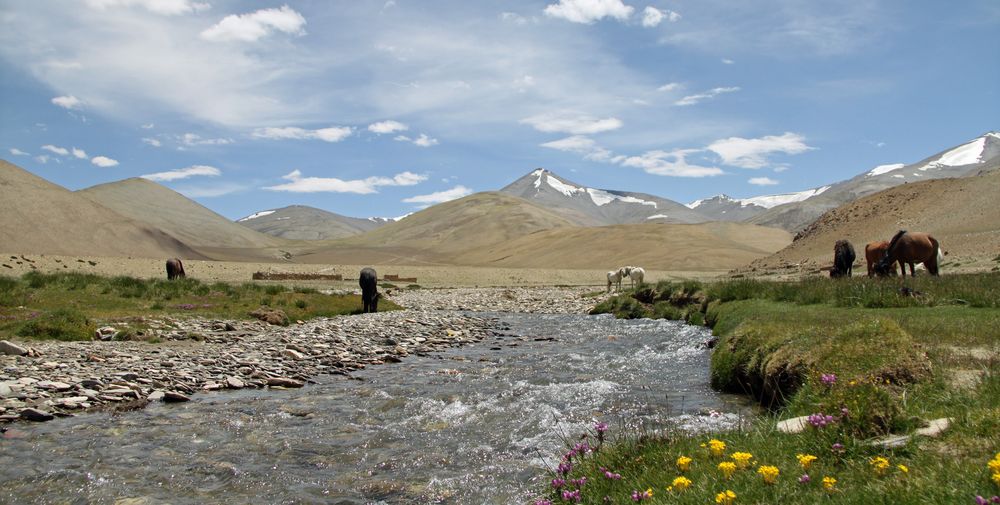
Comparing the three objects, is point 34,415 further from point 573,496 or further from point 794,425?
point 794,425

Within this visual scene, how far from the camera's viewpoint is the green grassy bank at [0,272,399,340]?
58.3 ft

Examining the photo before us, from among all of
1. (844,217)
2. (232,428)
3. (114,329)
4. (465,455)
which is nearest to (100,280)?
(114,329)

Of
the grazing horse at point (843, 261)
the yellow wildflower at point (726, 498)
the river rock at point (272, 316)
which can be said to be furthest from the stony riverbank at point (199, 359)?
the grazing horse at point (843, 261)

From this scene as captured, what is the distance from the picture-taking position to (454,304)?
41500 mm

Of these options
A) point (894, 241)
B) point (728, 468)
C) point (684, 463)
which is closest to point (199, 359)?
point (684, 463)

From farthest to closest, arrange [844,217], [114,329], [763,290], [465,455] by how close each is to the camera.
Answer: [844,217], [763,290], [114,329], [465,455]

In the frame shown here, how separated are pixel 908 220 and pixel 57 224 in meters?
156

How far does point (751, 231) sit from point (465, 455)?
676ft

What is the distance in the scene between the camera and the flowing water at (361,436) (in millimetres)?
7879

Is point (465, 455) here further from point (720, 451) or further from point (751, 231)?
point (751, 231)

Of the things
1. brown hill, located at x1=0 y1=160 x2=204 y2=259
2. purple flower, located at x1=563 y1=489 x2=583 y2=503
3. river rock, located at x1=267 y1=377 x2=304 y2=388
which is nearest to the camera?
purple flower, located at x1=563 y1=489 x2=583 y2=503

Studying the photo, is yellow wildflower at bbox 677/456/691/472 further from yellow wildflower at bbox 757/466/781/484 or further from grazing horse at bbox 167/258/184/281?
grazing horse at bbox 167/258/184/281

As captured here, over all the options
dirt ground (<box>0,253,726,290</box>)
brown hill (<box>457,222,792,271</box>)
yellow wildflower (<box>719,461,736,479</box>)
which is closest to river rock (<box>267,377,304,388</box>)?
yellow wildflower (<box>719,461,736,479</box>)

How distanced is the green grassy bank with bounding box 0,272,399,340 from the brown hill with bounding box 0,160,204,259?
111940mm
